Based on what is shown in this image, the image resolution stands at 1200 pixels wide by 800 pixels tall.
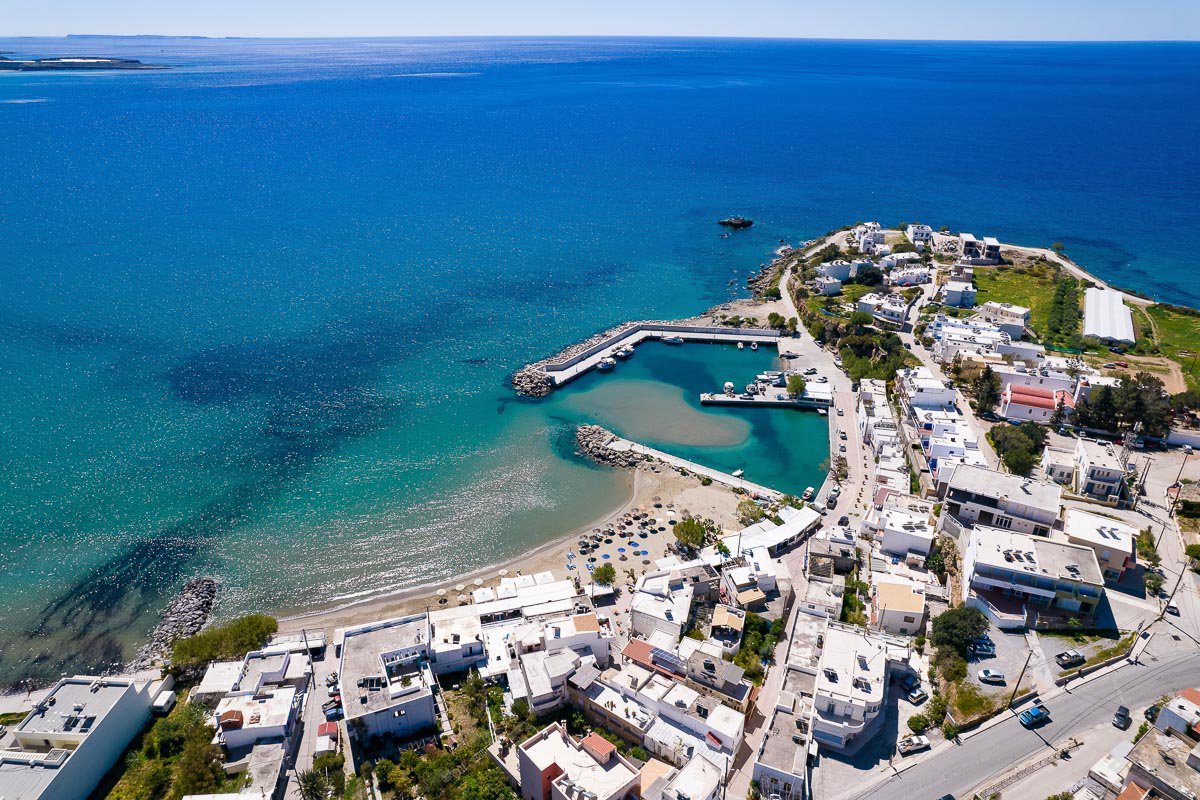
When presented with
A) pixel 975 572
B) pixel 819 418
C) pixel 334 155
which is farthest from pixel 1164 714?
pixel 334 155

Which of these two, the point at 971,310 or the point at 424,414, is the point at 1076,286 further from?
the point at 424,414

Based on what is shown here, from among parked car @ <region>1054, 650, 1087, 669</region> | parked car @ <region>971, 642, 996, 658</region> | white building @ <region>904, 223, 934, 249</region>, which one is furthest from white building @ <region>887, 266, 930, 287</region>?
parked car @ <region>971, 642, 996, 658</region>

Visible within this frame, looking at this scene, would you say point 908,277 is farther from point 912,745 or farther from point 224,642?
point 224,642

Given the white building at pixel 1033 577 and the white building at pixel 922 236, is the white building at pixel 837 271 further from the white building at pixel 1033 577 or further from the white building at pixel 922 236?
the white building at pixel 1033 577

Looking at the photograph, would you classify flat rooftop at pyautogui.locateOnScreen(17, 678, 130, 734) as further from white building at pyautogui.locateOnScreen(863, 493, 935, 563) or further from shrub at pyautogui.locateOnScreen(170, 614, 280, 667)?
white building at pyautogui.locateOnScreen(863, 493, 935, 563)

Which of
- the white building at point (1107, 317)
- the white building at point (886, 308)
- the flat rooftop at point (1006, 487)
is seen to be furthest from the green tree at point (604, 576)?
the white building at point (1107, 317)

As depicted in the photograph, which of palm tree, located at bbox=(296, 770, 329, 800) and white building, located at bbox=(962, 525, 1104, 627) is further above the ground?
white building, located at bbox=(962, 525, 1104, 627)

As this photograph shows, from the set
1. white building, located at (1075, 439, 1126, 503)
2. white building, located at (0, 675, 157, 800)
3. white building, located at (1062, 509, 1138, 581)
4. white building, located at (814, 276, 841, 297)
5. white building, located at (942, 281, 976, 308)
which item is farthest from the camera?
white building, located at (814, 276, 841, 297)
